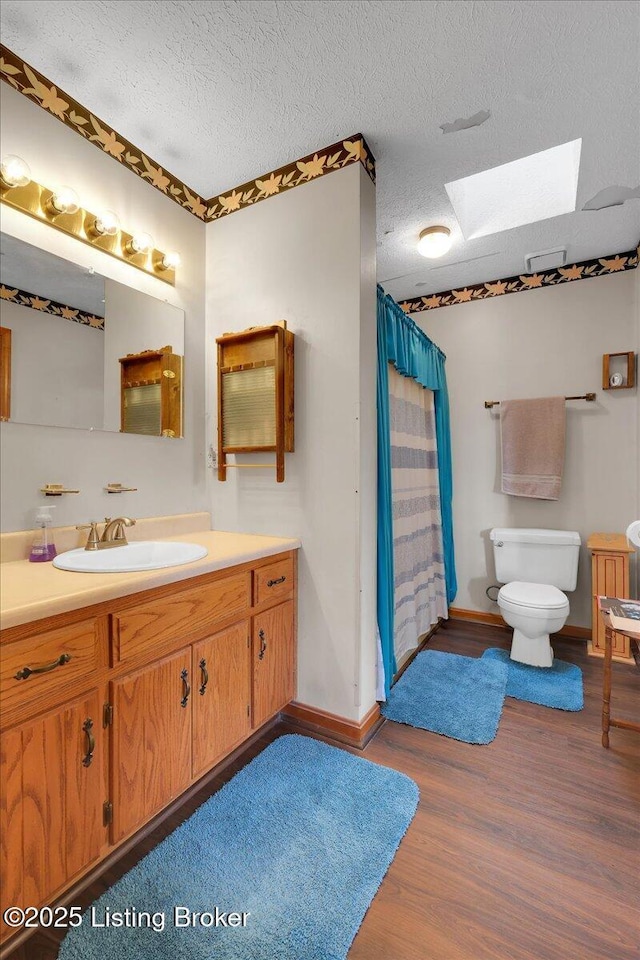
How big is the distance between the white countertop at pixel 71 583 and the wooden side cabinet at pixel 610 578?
2078mm

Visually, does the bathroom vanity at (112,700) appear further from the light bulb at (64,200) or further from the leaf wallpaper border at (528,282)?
the leaf wallpaper border at (528,282)

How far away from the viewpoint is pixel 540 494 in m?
2.92

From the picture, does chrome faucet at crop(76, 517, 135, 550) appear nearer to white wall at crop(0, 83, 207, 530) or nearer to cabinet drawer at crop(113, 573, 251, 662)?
white wall at crop(0, 83, 207, 530)

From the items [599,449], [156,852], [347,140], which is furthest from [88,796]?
[599,449]

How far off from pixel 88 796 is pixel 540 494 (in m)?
2.87

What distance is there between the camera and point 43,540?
145 cm

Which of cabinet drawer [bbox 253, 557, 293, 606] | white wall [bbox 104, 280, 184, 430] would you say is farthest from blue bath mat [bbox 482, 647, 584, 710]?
white wall [bbox 104, 280, 184, 430]

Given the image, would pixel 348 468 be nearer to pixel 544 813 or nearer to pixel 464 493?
pixel 544 813

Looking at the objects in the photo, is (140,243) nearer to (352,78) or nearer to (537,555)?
(352,78)

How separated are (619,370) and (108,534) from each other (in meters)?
3.14

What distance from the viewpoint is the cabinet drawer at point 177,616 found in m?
1.22

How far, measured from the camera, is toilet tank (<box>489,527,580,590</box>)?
2.74 metres

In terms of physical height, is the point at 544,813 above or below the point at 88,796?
below

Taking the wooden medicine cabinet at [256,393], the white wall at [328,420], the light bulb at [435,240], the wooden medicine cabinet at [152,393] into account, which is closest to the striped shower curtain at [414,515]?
the white wall at [328,420]
